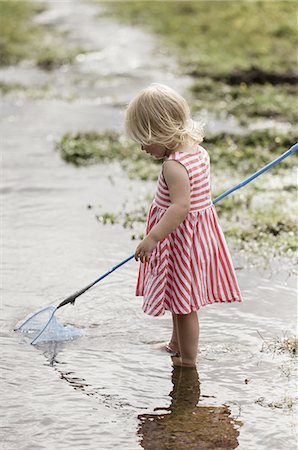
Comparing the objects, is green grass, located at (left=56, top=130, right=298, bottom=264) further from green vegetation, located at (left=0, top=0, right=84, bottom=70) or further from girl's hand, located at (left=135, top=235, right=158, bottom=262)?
green vegetation, located at (left=0, top=0, right=84, bottom=70)

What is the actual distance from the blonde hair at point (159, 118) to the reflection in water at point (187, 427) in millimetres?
1151

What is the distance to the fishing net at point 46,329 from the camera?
4977mm

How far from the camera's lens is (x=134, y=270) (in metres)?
6.12

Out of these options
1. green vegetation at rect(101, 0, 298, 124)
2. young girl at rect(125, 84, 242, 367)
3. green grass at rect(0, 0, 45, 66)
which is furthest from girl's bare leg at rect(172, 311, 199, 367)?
green grass at rect(0, 0, 45, 66)

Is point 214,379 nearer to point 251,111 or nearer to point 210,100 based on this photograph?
point 251,111

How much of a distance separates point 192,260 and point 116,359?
62 centimetres

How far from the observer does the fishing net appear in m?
4.98

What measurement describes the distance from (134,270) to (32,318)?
1169 millimetres

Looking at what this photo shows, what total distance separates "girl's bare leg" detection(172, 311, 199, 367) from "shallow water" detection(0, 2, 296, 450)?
7cm

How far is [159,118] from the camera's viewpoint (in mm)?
4441

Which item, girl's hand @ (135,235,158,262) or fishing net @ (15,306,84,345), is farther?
fishing net @ (15,306,84,345)

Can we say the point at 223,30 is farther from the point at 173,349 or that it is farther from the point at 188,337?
the point at 188,337

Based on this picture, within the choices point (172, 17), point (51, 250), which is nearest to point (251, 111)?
point (51, 250)

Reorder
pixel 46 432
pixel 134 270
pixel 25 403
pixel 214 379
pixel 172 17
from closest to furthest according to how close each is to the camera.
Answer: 1. pixel 46 432
2. pixel 25 403
3. pixel 214 379
4. pixel 134 270
5. pixel 172 17
